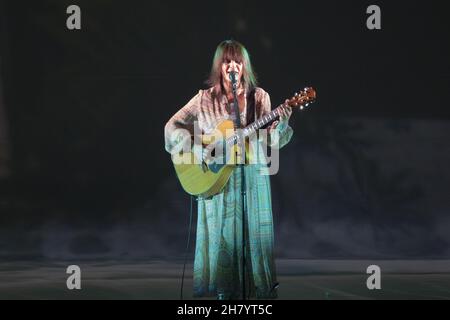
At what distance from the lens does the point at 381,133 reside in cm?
511

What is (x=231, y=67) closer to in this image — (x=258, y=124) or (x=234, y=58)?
(x=234, y=58)

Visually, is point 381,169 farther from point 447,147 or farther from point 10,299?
point 10,299

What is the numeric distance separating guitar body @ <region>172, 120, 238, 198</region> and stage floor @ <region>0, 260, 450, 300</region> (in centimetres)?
71

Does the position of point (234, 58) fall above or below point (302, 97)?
above

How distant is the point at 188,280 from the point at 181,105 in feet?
4.45

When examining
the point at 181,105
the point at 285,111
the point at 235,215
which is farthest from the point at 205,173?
the point at 181,105

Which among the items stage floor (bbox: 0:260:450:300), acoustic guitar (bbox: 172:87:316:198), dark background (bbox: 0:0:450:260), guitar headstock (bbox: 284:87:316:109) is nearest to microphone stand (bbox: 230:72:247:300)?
acoustic guitar (bbox: 172:87:316:198)

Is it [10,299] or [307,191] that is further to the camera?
[307,191]

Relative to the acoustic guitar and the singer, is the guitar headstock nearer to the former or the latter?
the acoustic guitar

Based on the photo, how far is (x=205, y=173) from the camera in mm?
3650

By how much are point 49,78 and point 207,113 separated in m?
1.94

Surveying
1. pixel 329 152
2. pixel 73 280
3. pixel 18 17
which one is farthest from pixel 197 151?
pixel 18 17

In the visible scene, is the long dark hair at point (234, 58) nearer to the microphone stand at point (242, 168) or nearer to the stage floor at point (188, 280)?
the microphone stand at point (242, 168)

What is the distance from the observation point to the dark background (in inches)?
199
